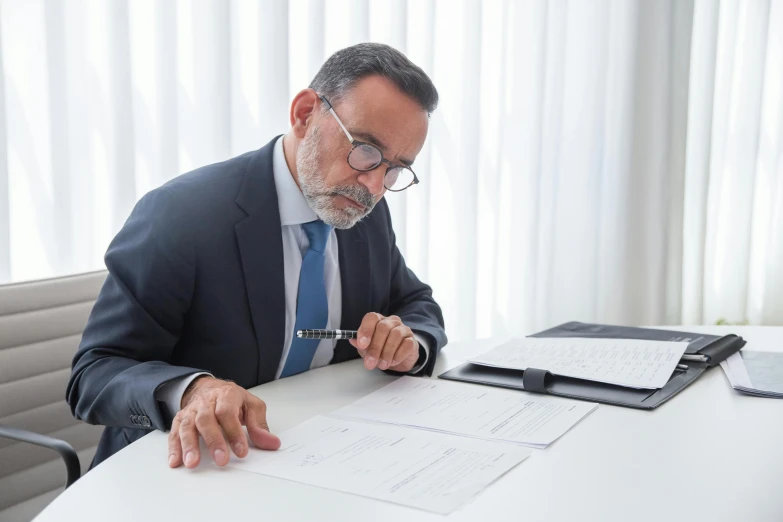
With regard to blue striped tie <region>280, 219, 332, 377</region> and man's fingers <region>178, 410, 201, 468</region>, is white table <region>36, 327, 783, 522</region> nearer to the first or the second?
man's fingers <region>178, 410, 201, 468</region>

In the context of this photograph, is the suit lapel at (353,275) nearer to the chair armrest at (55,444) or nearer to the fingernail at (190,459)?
the chair armrest at (55,444)

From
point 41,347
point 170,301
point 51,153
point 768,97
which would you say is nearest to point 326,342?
point 170,301

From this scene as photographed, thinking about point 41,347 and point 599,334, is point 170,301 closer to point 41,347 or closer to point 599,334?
point 41,347

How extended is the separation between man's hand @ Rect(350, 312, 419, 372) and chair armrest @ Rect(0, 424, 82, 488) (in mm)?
573

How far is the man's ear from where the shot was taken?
1661 mm

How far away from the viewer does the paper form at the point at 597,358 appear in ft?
4.86

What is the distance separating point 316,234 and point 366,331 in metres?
0.33

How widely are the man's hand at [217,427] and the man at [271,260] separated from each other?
0.22m

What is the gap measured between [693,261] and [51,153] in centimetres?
312

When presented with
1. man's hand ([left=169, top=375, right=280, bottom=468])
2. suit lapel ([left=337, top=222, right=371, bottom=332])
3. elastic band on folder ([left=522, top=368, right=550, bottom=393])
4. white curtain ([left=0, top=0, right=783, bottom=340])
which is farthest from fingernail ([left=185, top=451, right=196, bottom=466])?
white curtain ([left=0, top=0, right=783, bottom=340])

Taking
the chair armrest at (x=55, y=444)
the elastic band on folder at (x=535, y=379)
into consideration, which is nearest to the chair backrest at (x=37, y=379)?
the chair armrest at (x=55, y=444)

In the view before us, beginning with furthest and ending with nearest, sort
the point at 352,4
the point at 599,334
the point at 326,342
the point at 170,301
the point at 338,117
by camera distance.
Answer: the point at 352,4 → the point at 599,334 → the point at 326,342 → the point at 338,117 → the point at 170,301

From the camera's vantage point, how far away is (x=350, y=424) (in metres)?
1.23

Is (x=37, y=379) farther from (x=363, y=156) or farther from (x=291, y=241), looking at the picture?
(x=363, y=156)
